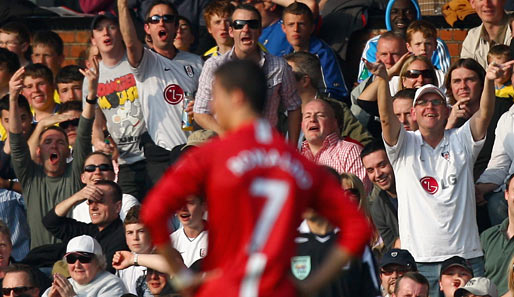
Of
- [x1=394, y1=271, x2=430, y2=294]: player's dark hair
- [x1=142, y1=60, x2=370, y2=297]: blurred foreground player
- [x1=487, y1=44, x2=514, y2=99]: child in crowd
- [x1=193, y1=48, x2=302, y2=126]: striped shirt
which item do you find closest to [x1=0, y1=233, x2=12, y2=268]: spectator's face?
[x1=193, y1=48, x2=302, y2=126]: striped shirt

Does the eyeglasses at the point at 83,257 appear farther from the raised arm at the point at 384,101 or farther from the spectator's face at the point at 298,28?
the spectator's face at the point at 298,28

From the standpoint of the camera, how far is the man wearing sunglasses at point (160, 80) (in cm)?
1191

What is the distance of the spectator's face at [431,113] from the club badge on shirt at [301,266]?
365cm

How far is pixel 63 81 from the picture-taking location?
1327 cm

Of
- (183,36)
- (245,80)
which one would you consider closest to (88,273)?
(183,36)

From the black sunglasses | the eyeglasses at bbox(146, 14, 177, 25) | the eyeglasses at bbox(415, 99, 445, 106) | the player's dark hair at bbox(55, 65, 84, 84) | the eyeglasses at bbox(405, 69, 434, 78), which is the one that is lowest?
the black sunglasses

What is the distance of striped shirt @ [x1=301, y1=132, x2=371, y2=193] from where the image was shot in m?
11.0

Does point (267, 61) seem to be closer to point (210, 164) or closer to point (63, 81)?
point (63, 81)

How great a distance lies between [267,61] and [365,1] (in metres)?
3.17

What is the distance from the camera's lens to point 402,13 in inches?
531

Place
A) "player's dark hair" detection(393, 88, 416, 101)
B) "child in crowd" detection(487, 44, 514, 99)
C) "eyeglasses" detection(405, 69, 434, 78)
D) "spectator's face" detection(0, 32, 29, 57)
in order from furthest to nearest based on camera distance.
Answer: "spectator's face" detection(0, 32, 29, 57) < "child in crowd" detection(487, 44, 514, 99) < "eyeglasses" detection(405, 69, 434, 78) < "player's dark hair" detection(393, 88, 416, 101)

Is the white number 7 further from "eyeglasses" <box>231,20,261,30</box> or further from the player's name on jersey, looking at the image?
"eyeglasses" <box>231,20,261,30</box>

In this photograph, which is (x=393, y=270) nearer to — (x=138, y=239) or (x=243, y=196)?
(x=138, y=239)

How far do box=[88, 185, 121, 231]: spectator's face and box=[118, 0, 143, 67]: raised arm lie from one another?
154cm
